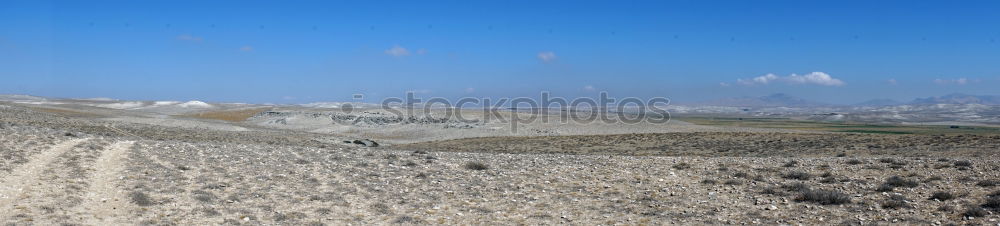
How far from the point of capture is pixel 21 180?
1380 cm

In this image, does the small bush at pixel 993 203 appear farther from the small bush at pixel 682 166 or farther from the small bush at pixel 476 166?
the small bush at pixel 476 166

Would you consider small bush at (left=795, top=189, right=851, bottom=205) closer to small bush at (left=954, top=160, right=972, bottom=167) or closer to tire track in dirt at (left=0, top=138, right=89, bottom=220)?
small bush at (left=954, top=160, right=972, bottom=167)

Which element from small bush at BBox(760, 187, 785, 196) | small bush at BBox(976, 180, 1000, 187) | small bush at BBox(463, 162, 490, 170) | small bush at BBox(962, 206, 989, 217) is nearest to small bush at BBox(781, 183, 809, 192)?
small bush at BBox(760, 187, 785, 196)

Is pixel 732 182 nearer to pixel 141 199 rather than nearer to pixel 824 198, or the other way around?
pixel 824 198

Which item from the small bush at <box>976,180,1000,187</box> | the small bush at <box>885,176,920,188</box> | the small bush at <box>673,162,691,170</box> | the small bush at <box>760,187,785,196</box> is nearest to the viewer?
the small bush at <box>976,180,1000,187</box>

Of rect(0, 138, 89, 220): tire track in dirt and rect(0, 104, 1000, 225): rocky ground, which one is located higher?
rect(0, 138, 89, 220): tire track in dirt

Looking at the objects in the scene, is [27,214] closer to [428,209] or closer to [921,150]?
[428,209]

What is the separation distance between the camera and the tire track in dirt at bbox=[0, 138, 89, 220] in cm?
1131

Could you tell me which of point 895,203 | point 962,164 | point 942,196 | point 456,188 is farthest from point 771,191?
point 962,164

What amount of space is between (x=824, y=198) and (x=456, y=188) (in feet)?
24.6

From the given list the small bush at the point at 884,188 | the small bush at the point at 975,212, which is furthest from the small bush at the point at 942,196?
the small bush at the point at 975,212

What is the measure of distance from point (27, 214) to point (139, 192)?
2523 millimetres

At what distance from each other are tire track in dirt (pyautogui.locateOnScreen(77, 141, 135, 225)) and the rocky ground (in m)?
0.03

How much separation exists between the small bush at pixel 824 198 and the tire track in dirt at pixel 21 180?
1353 centimetres
